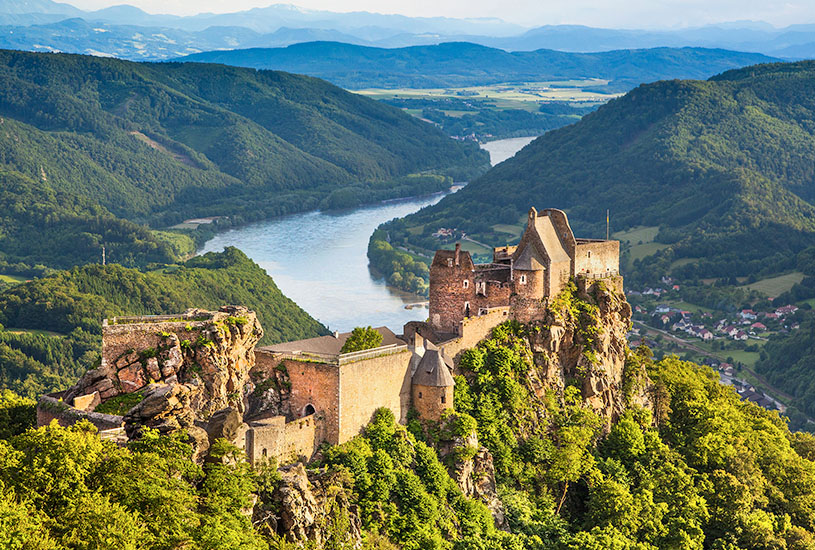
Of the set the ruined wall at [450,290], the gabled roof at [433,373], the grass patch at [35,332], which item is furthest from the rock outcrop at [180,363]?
the grass patch at [35,332]

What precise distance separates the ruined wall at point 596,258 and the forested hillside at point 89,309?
6010 centimetres

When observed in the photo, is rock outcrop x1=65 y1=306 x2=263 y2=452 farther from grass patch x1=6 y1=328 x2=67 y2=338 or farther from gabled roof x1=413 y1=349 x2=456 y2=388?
grass patch x1=6 y1=328 x2=67 y2=338

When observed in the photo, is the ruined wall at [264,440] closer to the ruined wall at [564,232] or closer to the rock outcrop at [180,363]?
the rock outcrop at [180,363]

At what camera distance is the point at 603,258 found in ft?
241

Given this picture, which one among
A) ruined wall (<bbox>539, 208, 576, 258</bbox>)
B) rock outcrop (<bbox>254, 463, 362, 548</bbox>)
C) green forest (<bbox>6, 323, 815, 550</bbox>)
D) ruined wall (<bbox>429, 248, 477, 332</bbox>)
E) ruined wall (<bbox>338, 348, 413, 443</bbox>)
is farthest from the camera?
ruined wall (<bbox>539, 208, 576, 258</bbox>)

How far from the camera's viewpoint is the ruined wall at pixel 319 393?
53781 mm

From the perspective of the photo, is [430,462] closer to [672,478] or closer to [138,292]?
[672,478]

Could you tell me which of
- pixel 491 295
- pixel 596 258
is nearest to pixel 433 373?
pixel 491 295

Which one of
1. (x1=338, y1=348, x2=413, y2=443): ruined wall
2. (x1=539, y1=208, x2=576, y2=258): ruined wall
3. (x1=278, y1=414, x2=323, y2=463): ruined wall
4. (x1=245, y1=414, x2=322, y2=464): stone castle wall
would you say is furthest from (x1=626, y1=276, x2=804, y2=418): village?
(x1=245, y1=414, x2=322, y2=464): stone castle wall

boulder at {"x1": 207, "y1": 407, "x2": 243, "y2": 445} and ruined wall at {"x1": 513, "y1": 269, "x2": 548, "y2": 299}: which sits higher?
ruined wall at {"x1": 513, "y1": 269, "x2": 548, "y2": 299}

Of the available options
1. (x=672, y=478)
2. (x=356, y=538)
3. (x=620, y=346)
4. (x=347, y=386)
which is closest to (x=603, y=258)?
(x=620, y=346)

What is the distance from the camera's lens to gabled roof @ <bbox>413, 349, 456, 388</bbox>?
191 ft

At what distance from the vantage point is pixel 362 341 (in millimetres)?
60062

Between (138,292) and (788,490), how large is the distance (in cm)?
8626
